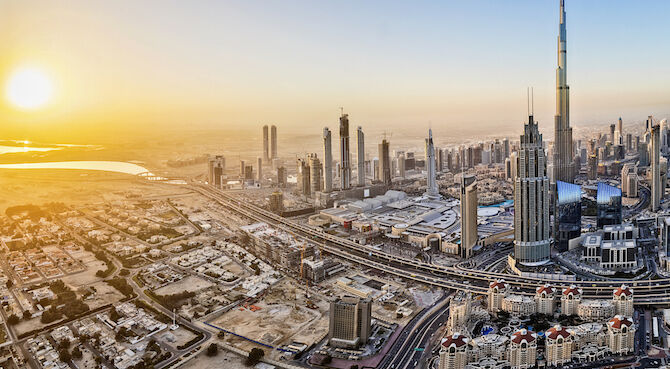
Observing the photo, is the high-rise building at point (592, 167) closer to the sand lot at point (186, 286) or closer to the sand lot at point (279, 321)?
the sand lot at point (279, 321)

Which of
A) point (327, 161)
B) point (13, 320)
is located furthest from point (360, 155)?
point (13, 320)

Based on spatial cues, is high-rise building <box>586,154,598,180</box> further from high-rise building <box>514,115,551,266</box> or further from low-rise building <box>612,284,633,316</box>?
low-rise building <box>612,284,633,316</box>

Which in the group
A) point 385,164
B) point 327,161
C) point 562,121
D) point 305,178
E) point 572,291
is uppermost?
point 562,121

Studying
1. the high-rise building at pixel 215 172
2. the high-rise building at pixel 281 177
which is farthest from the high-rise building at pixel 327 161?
the high-rise building at pixel 215 172

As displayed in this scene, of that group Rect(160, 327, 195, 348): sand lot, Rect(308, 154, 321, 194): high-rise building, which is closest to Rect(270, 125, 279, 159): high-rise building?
Rect(308, 154, 321, 194): high-rise building

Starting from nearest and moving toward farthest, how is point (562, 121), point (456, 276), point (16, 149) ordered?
point (456, 276) < point (16, 149) < point (562, 121)

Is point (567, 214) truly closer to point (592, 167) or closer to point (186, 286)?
point (186, 286)

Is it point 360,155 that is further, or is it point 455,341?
point 360,155

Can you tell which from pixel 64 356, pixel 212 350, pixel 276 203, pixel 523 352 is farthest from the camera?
pixel 276 203
